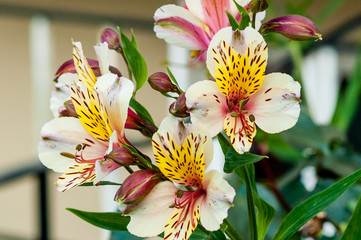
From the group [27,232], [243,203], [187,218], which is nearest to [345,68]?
[27,232]

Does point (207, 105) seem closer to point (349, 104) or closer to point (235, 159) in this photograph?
point (235, 159)

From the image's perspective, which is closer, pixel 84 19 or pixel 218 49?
pixel 218 49

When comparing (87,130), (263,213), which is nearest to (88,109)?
(87,130)

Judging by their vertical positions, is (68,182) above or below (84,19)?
below

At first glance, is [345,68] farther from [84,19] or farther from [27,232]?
[27,232]

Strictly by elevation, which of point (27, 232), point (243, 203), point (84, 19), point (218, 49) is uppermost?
point (84, 19)

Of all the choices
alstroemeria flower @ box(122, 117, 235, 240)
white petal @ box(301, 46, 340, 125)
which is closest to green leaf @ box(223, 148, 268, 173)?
alstroemeria flower @ box(122, 117, 235, 240)

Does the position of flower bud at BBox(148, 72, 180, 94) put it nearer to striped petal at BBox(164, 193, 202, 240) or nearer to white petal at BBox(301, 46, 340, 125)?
striped petal at BBox(164, 193, 202, 240)
